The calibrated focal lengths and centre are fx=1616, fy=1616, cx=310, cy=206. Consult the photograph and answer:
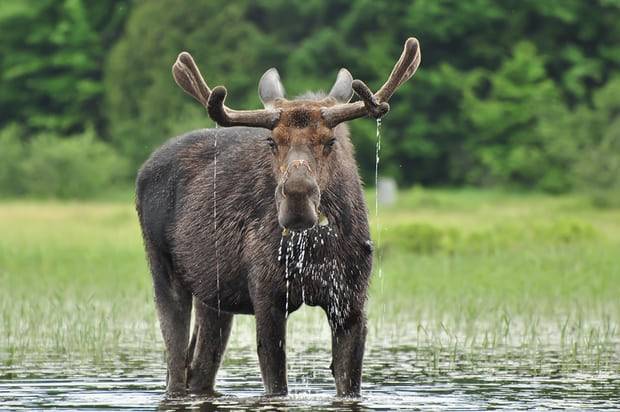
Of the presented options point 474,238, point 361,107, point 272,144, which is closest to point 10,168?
point 474,238

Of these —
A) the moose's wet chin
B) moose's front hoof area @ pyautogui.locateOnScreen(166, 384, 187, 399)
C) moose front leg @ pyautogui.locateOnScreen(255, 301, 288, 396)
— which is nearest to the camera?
the moose's wet chin

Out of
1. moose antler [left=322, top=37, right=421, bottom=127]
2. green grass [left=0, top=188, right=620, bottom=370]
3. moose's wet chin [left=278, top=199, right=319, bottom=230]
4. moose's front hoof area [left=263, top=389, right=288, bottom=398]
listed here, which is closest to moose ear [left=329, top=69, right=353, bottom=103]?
moose antler [left=322, top=37, right=421, bottom=127]

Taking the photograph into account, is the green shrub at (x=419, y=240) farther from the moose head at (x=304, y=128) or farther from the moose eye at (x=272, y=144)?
the moose eye at (x=272, y=144)

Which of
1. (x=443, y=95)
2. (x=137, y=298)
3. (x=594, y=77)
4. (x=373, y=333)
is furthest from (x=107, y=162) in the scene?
(x=373, y=333)

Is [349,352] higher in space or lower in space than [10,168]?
lower

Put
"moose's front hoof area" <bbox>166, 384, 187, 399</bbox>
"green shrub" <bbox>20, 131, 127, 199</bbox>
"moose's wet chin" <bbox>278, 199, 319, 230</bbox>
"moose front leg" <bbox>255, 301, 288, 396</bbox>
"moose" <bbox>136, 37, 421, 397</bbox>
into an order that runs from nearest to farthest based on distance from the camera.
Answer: "moose's wet chin" <bbox>278, 199, 319, 230</bbox>
"moose" <bbox>136, 37, 421, 397</bbox>
"moose front leg" <bbox>255, 301, 288, 396</bbox>
"moose's front hoof area" <bbox>166, 384, 187, 399</bbox>
"green shrub" <bbox>20, 131, 127, 199</bbox>

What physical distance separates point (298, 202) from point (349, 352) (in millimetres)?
1499

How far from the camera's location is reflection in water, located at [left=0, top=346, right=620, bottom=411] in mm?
11273

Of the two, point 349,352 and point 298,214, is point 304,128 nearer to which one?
point 298,214

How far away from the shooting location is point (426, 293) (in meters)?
19.0

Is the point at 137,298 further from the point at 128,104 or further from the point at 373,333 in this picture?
the point at 128,104

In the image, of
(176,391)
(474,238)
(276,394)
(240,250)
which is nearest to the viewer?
(276,394)

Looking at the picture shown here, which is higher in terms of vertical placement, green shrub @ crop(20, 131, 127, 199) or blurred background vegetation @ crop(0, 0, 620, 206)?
blurred background vegetation @ crop(0, 0, 620, 206)

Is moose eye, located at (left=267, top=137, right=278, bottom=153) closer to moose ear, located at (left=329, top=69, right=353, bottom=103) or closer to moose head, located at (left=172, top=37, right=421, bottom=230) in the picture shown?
moose head, located at (left=172, top=37, right=421, bottom=230)
